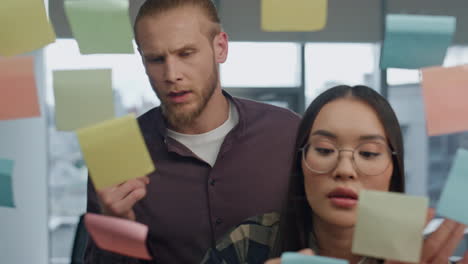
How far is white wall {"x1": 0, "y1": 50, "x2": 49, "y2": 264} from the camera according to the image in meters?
2.66

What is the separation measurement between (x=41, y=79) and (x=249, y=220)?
2232 mm

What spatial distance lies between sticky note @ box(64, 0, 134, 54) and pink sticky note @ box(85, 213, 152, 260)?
0.23 m

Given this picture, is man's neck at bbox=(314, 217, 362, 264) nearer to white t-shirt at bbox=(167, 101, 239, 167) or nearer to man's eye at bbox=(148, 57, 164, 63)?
white t-shirt at bbox=(167, 101, 239, 167)

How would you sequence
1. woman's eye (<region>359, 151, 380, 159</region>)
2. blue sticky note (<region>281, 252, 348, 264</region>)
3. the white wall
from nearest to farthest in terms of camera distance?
blue sticky note (<region>281, 252, 348, 264</region>), woman's eye (<region>359, 151, 380, 159</region>), the white wall

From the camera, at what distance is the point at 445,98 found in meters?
0.74

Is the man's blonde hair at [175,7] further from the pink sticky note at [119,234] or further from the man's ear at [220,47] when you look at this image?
the pink sticky note at [119,234]

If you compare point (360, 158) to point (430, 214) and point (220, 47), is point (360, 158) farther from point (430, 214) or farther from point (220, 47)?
point (220, 47)

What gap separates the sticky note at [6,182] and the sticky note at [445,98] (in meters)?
0.58

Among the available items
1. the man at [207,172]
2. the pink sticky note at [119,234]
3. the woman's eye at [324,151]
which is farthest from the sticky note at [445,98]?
the pink sticky note at [119,234]

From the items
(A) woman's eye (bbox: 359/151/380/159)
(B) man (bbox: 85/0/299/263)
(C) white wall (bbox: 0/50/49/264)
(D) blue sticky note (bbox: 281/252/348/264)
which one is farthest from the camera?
(C) white wall (bbox: 0/50/49/264)

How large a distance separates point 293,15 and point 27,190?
2.45 metres

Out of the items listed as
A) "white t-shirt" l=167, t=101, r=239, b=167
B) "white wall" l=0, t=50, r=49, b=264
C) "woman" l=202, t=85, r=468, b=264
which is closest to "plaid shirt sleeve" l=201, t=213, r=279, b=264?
"woman" l=202, t=85, r=468, b=264

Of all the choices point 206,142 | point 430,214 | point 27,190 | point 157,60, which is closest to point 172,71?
point 157,60

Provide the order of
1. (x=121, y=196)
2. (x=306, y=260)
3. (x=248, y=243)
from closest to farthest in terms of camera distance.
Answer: (x=306, y=260) → (x=121, y=196) → (x=248, y=243)
